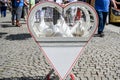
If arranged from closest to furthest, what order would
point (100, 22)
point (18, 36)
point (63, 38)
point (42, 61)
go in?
point (63, 38) → point (42, 61) → point (18, 36) → point (100, 22)

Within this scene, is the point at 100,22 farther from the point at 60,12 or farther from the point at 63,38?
the point at 63,38

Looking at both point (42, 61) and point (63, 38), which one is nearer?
point (63, 38)

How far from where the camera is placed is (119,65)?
7.41 meters

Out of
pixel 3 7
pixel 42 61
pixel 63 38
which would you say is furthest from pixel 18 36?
pixel 3 7

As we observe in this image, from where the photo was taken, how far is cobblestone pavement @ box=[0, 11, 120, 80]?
6551mm

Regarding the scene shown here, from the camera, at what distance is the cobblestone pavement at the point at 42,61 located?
6551 mm

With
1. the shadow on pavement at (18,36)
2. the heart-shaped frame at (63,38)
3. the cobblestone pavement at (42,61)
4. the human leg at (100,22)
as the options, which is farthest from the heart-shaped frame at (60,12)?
the human leg at (100,22)

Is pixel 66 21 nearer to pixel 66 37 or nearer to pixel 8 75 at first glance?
pixel 66 37

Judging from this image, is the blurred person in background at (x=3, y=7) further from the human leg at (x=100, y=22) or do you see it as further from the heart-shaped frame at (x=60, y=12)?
the heart-shaped frame at (x=60, y=12)

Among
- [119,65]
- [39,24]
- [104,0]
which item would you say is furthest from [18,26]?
[39,24]

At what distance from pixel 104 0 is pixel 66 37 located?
7.02 m

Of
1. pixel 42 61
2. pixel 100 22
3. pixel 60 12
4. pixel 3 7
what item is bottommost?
pixel 42 61

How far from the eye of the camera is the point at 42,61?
7.75m

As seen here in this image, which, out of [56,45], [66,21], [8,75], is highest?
[66,21]
